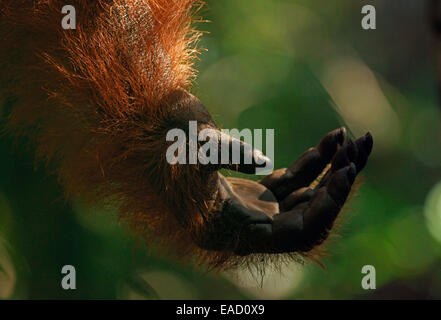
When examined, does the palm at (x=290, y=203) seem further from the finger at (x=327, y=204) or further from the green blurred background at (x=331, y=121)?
the green blurred background at (x=331, y=121)

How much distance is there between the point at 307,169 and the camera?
1.65 feet

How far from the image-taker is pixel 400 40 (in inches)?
57.1

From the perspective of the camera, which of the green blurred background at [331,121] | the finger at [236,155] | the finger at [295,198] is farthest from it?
the green blurred background at [331,121]

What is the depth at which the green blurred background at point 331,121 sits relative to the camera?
1200 millimetres

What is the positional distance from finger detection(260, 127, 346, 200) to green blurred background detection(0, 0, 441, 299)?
1.97 ft

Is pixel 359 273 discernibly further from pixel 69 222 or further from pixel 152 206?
pixel 152 206

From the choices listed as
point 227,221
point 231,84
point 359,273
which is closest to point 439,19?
point 227,221

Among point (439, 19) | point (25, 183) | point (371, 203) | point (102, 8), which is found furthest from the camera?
point (371, 203)

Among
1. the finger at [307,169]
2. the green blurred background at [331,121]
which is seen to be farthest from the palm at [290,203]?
the green blurred background at [331,121]

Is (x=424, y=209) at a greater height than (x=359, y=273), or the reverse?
(x=424, y=209)

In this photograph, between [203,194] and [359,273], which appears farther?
[359,273]

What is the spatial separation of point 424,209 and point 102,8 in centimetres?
127

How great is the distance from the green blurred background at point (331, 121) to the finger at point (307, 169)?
601 millimetres

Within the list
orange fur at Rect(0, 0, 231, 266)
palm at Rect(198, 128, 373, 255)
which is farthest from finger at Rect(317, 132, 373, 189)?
orange fur at Rect(0, 0, 231, 266)
